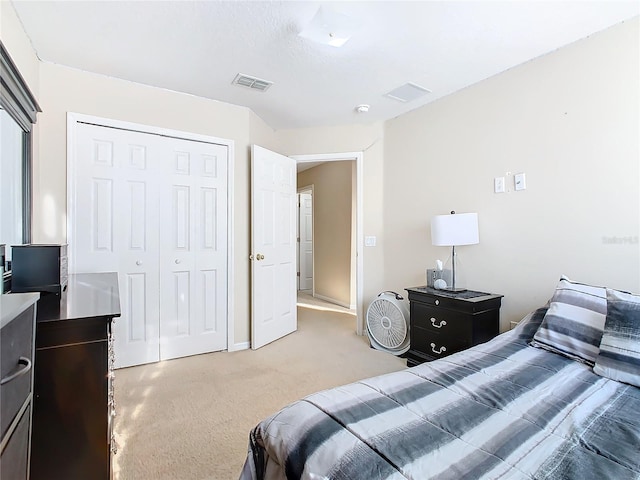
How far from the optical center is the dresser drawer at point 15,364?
2.45ft

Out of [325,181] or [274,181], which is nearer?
[274,181]

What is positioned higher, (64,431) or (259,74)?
(259,74)

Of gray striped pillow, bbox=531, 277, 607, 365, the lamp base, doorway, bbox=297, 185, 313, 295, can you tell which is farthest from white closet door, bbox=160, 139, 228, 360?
doorway, bbox=297, 185, 313, 295

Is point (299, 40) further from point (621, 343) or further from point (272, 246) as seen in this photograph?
point (621, 343)

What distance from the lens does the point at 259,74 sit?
8.81ft

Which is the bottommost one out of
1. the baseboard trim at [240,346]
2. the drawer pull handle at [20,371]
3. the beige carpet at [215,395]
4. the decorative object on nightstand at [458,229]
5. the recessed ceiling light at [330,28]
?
the beige carpet at [215,395]

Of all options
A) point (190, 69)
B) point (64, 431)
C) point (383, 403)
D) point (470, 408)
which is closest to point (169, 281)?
point (190, 69)

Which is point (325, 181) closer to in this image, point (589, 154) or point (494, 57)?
point (494, 57)

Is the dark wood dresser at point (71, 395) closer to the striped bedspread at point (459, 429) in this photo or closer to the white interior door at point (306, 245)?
the striped bedspread at point (459, 429)

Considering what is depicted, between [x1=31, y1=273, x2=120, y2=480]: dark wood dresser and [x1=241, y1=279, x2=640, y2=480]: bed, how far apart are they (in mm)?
561

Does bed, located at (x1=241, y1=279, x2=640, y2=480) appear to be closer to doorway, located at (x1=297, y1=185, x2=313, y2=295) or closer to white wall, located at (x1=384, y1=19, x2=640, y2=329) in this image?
white wall, located at (x1=384, y1=19, x2=640, y2=329)

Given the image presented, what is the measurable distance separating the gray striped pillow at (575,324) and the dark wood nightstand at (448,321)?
0.65m

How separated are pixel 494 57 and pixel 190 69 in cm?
226

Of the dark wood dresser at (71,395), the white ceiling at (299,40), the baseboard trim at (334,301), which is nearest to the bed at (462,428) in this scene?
the dark wood dresser at (71,395)
